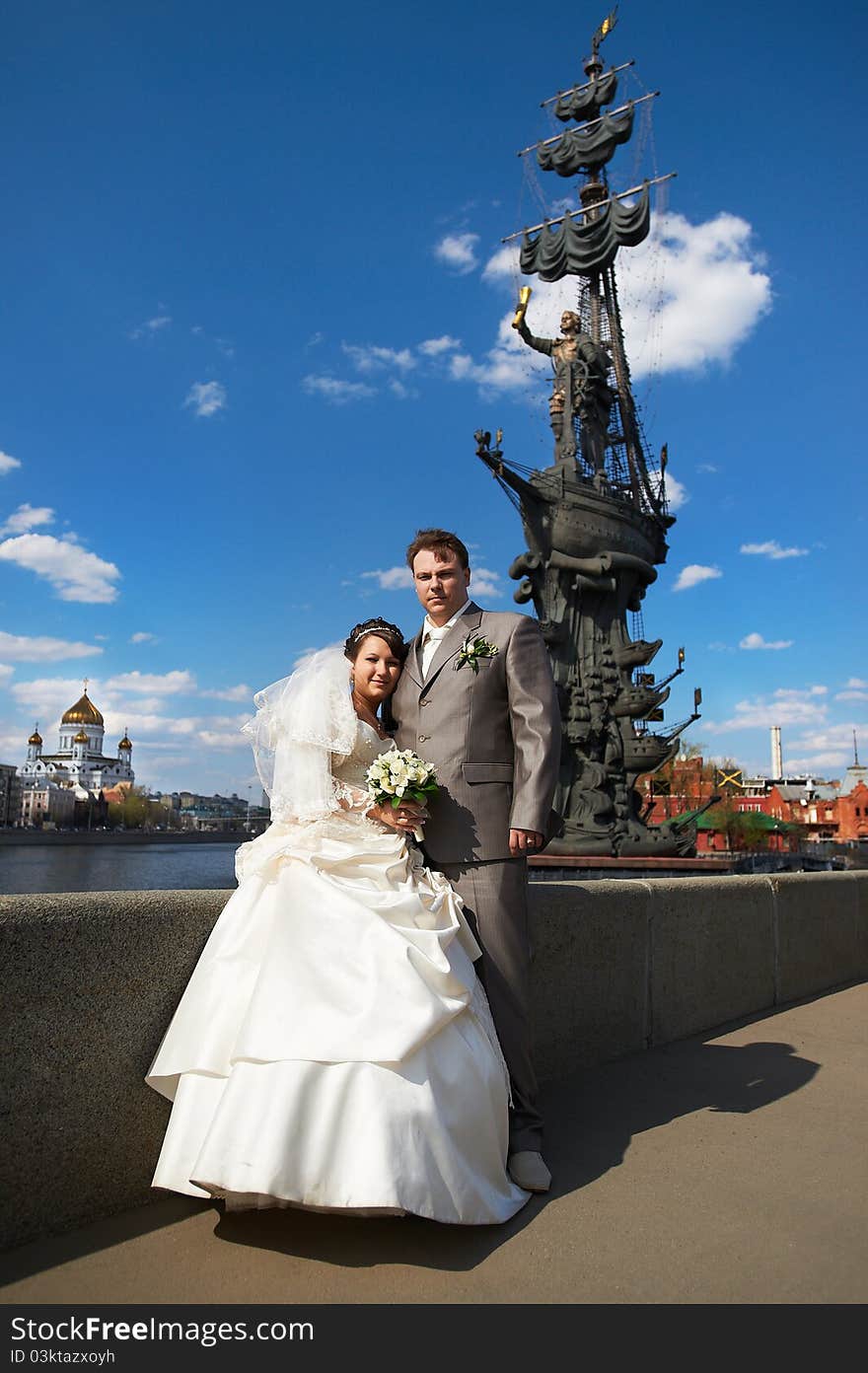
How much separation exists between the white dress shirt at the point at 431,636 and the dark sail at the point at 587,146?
47.1 metres

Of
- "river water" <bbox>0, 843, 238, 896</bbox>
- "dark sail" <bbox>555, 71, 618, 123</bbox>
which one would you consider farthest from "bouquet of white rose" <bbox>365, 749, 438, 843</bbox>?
"dark sail" <bbox>555, 71, 618, 123</bbox>

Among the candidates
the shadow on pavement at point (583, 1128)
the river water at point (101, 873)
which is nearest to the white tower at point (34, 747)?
the river water at point (101, 873)

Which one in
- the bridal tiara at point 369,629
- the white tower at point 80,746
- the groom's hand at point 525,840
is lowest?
the groom's hand at point 525,840

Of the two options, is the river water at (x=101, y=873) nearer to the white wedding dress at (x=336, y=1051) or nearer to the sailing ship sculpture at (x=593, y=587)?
the sailing ship sculpture at (x=593, y=587)

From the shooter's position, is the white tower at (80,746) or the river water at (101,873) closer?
the river water at (101,873)

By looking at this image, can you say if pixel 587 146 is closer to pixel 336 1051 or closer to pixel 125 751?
pixel 336 1051

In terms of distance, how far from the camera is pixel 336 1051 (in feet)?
7.87

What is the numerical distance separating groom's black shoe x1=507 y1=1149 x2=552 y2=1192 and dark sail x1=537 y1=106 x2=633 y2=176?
48635mm

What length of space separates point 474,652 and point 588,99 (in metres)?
50.9

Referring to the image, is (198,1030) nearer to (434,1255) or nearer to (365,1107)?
(365,1107)

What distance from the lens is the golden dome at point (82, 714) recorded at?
155500mm

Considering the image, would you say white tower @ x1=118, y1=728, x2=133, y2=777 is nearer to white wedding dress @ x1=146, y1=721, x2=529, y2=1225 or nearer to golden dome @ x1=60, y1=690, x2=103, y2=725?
golden dome @ x1=60, y1=690, x2=103, y2=725

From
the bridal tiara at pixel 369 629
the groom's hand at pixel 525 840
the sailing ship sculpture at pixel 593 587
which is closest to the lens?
the groom's hand at pixel 525 840

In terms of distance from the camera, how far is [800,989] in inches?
257
